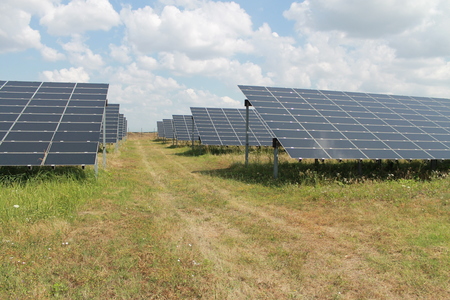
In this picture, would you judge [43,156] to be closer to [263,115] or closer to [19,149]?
[19,149]

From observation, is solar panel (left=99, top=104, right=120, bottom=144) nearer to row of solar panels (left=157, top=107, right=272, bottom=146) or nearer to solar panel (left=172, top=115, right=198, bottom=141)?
row of solar panels (left=157, top=107, right=272, bottom=146)

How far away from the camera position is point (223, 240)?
6.55 metres

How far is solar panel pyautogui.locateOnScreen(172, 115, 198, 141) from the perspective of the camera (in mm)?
37625

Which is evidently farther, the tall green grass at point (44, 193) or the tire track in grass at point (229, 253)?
the tall green grass at point (44, 193)

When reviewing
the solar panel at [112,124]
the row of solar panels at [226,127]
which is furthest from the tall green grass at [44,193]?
the solar panel at [112,124]

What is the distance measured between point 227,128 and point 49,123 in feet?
55.7

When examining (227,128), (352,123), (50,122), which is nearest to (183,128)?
(227,128)

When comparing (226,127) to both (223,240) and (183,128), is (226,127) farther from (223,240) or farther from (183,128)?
(223,240)

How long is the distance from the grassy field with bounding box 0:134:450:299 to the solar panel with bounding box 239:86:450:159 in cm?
165

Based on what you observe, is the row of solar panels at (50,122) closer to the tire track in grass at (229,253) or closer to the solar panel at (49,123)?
the solar panel at (49,123)

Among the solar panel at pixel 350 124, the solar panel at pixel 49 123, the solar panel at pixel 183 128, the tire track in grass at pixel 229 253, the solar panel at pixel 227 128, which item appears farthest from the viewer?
the solar panel at pixel 183 128

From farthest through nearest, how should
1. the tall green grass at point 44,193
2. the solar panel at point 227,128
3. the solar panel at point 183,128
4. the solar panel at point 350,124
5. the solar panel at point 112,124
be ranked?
1. the solar panel at point 183,128
2. the solar panel at point 112,124
3. the solar panel at point 227,128
4. the solar panel at point 350,124
5. the tall green grass at point 44,193

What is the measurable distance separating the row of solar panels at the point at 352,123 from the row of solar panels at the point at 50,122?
22.5 feet

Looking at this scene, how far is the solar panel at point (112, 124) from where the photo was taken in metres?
27.4
